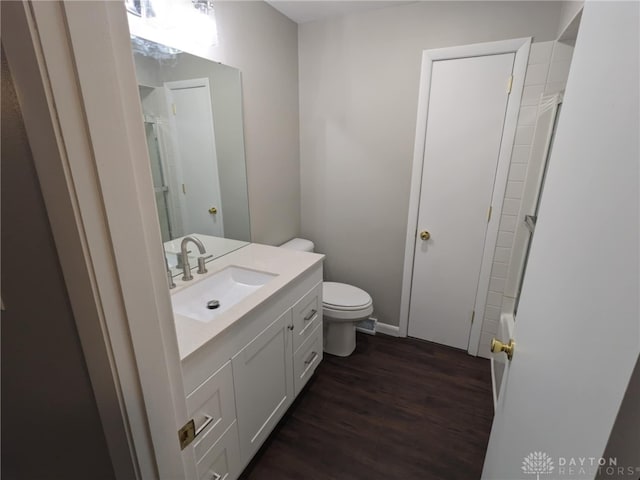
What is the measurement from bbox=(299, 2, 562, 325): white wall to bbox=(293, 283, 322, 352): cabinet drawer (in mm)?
747

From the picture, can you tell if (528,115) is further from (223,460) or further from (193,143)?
(223,460)

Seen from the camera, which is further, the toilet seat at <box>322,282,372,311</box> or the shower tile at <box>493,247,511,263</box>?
the toilet seat at <box>322,282,372,311</box>

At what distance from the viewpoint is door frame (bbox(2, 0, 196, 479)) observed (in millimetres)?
346

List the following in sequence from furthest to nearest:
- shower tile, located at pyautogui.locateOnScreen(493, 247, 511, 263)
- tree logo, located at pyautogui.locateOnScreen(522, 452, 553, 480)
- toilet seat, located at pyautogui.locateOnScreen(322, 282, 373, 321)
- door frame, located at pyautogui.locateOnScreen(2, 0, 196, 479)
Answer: toilet seat, located at pyautogui.locateOnScreen(322, 282, 373, 321)
shower tile, located at pyautogui.locateOnScreen(493, 247, 511, 263)
tree logo, located at pyautogui.locateOnScreen(522, 452, 553, 480)
door frame, located at pyautogui.locateOnScreen(2, 0, 196, 479)

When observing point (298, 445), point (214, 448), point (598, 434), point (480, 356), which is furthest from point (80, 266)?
point (480, 356)

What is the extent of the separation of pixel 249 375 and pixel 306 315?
0.52m

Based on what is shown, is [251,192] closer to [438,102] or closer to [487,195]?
[438,102]

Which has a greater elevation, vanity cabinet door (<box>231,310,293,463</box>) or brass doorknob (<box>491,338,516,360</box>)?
brass doorknob (<box>491,338,516,360</box>)

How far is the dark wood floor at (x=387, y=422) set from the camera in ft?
4.84

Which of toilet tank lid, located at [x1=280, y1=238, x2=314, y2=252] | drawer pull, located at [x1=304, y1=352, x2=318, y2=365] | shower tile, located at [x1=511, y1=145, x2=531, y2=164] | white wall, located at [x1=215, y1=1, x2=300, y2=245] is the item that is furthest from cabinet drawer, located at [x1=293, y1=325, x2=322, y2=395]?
shower tile, located at [x1=511, y1=145, x2=531, y2=164]

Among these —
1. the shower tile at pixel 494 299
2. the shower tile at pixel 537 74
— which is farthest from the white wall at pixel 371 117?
the shower tile at pixel 494 299

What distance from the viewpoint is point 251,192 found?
2.02m

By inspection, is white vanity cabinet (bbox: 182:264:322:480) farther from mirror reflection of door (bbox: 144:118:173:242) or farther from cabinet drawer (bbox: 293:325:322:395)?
mirror reflection of door (bbox: 144:118:173:242)

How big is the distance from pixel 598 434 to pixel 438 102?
1979 millimetres
